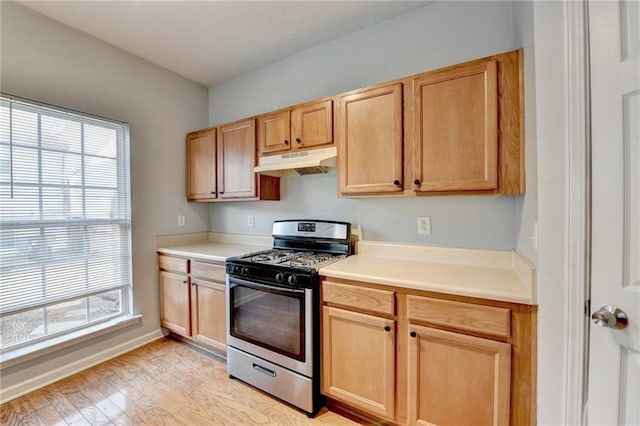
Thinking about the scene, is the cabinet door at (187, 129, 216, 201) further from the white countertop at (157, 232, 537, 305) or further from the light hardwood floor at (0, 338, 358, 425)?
the light hardwood floor at (0, 338, 358, 425)

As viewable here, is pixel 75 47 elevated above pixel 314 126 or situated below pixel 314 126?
above

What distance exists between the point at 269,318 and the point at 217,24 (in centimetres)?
226

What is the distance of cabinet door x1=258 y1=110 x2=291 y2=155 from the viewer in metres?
2.19

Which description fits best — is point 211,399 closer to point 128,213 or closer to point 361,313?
point 361,313

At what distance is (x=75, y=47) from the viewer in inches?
84.5

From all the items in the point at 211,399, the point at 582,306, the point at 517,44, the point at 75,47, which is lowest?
the point at 211,399

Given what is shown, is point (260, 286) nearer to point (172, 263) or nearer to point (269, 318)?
point (269, 318)

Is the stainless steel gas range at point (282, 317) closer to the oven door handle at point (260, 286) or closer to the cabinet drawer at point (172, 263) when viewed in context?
the oven door handle at point (260, 286)

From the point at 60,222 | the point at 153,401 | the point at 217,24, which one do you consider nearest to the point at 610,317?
the point at 153,401

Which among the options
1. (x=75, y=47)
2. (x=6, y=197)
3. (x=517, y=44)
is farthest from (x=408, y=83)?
(x=6, y=197)

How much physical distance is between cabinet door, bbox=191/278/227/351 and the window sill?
0.63 m

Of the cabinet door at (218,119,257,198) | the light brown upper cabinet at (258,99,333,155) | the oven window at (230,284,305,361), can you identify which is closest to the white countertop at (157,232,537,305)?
the oven window at (230,284,305,361)

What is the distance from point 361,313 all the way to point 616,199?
3.88ft

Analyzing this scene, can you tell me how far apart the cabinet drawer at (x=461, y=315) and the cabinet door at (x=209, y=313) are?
→ 59.5 inches
